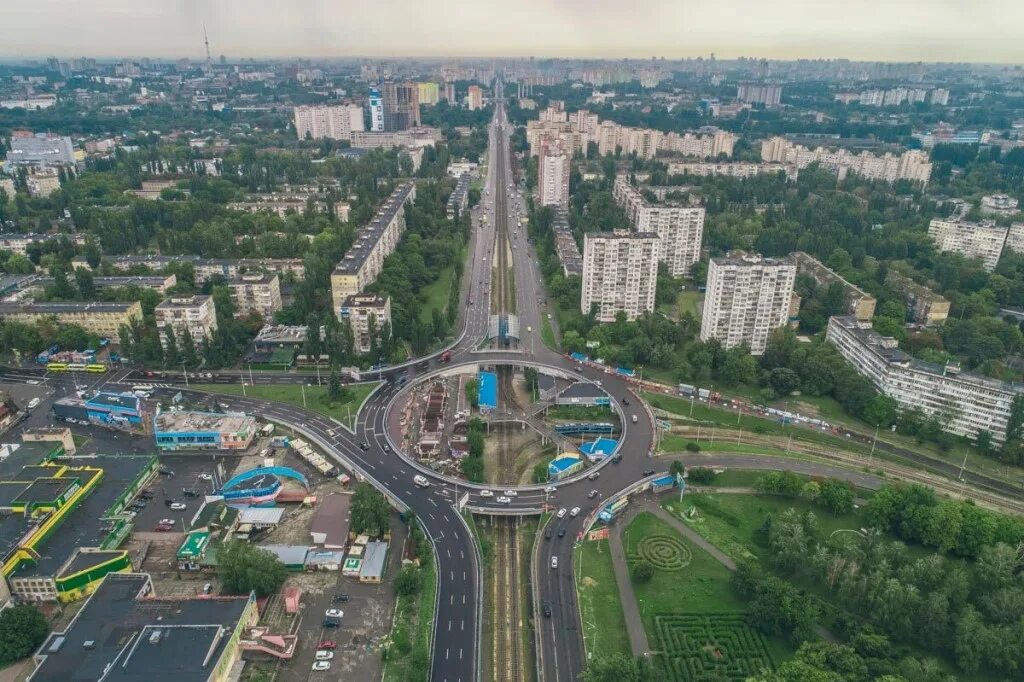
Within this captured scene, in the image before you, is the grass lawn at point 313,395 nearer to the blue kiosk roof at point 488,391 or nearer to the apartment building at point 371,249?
the blue kiosk roof at point 488,391

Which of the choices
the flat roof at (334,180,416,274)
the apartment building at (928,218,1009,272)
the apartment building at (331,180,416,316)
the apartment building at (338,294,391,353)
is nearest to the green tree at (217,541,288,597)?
the apartment building at (338,294,391,353)

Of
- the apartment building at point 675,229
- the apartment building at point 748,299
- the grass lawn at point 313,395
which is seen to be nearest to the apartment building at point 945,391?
the apartment building at point 748,299

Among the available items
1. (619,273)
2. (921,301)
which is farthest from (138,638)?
(921,301)

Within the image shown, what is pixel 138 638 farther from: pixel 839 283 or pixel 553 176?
pixel 553 176

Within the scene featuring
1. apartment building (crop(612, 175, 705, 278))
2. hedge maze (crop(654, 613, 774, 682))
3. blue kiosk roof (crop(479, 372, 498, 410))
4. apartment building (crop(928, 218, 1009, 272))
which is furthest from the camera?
apartment building (crop(928, 218, 1009, 272))

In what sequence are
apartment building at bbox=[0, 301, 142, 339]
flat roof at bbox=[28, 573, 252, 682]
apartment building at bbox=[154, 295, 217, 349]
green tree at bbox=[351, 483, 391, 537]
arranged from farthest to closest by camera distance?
apartment building at bbox=[0, 301, 142, 339] < apartment building at bbox=[154, 295, 217, 349] < green tree at bbox=[351, 483, 391, 537] < flat roof at bbox=[28, 573, 252, 682]

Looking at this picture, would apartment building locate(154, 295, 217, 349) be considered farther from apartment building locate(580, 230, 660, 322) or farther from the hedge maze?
the hedge maze

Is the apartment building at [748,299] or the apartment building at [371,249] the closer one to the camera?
the apartment building at [748,299]

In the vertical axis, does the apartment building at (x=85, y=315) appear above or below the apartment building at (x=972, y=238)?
below
